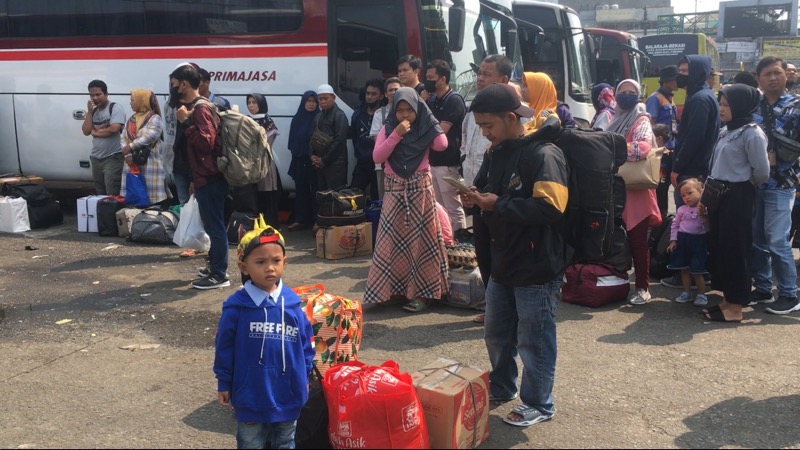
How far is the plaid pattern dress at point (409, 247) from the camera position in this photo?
6.25m

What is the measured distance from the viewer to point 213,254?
7207mm

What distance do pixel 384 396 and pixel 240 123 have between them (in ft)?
13.7

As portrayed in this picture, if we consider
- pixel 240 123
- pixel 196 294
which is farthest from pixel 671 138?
pixel 196 294

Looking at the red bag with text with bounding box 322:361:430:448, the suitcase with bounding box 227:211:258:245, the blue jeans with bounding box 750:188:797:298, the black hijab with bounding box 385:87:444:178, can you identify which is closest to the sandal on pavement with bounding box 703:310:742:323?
the blue jeans with bounding box 750:188:797:298

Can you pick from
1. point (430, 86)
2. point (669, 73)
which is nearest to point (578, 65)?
point (669, 73)

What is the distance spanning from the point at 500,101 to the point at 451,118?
3598 millimetres

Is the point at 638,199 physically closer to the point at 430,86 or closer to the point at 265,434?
the point at 430,86

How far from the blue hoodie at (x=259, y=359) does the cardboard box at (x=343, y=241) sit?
488 centimetres

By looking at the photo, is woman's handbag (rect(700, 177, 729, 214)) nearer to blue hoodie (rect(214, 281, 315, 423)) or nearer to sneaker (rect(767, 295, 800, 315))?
sneaker (rect(767, 295, 800, 315))

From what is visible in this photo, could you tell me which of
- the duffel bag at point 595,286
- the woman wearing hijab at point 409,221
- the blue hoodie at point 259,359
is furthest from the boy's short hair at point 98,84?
the blue hoodie at point 259,359

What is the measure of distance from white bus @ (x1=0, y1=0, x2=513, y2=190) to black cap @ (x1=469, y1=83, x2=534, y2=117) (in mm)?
5532

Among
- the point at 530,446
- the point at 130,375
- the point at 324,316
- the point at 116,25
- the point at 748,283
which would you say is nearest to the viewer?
the point at 530,446

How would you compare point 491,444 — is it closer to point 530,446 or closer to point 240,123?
point 530,446

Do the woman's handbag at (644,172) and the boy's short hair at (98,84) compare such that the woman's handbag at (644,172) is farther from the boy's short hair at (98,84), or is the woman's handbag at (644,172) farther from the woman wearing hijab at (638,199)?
the boy's short hair at (98,84)
